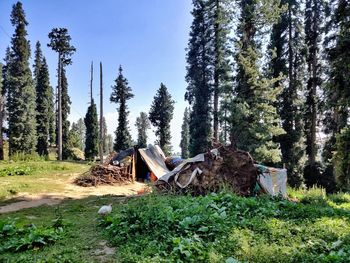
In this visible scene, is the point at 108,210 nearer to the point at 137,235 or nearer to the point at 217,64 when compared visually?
the point at 137,235

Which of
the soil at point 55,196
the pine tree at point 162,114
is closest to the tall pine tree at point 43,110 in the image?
the pine tree at point 162,114

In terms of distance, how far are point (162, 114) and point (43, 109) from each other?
14250mm

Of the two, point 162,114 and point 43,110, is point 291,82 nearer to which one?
point 162,114

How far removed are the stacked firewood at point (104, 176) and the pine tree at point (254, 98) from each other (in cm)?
577

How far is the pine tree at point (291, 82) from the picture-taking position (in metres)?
20.3

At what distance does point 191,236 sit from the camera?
3.86 m

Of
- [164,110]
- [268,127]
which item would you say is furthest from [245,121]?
[164,110]

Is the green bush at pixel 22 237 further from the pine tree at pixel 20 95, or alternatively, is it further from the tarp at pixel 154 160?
the pine tree at pixel 20 95

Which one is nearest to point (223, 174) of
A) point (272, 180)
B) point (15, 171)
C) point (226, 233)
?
point (272, 180)

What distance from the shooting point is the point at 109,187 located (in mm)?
12125

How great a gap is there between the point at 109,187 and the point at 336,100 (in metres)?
8.89

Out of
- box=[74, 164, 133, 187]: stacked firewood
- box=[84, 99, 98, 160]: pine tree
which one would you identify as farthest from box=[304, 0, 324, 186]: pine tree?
box=[84, 99, 98, 160]: pine tree

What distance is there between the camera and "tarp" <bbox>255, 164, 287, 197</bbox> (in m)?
9.56

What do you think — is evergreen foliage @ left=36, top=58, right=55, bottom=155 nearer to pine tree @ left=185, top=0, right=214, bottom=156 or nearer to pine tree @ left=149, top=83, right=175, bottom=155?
pine tree @ left=149, top=83, right=175, bottom=155
